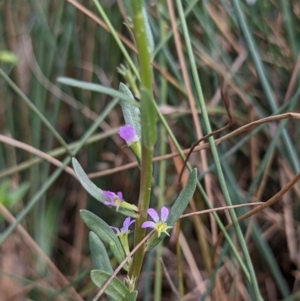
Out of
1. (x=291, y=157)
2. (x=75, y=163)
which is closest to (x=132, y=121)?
(x=75, y=163)

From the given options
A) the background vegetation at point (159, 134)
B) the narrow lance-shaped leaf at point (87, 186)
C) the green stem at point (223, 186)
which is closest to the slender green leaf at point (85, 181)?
the narrow lance-shaped leaf at point (87, 186)

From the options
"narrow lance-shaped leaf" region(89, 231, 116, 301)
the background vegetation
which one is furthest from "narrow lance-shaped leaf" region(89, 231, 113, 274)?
the background vegetation

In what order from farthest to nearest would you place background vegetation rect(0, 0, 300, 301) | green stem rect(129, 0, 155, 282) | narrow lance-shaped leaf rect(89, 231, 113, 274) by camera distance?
1. background vegetation rect(0, 0, 300, 301)
2. narrow lance-shaped leaf rect(89, 231, 113, 274)
3. green stem rect(129, 0, 155, 282)

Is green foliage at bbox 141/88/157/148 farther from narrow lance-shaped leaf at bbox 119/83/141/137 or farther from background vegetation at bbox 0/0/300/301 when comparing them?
background vegetation at bbox 0/0/300/301

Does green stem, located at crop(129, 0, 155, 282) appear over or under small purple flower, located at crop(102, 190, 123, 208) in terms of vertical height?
over

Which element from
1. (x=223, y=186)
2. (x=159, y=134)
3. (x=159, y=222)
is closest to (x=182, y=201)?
(x=159, y=222)

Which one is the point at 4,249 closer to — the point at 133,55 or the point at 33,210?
the point at 33,210

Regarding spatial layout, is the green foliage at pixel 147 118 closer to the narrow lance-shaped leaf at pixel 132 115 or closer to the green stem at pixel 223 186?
the narrow lance-shaped leaf at pixel 132 115
